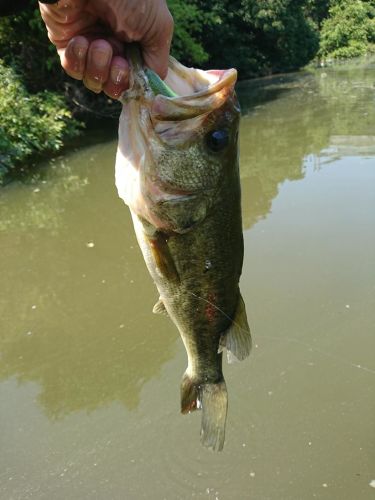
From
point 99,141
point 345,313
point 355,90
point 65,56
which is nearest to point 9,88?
point 99,141

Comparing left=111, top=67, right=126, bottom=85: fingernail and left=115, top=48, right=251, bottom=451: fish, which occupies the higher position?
left=111, top=67, right=126, bottom=85: fingernail

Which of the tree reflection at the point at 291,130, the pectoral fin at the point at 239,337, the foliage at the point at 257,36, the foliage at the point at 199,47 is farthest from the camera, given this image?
the foliage at the point at 257,36

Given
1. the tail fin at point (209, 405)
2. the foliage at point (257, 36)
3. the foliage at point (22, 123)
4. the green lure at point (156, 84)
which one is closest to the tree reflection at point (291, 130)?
the foliage at point (22, 123)

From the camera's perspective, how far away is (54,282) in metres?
5.42

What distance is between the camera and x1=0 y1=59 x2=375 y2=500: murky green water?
313 centimetres

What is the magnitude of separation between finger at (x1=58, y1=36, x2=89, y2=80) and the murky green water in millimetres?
2437

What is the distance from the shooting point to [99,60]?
62.8 inches

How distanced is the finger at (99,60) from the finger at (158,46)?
0.12m

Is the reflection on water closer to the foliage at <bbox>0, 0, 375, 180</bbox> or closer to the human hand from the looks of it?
the foliage at <bbox>0, 0, 375, 180</bbox>

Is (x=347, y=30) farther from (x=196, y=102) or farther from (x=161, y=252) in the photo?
(x=161, y=252)

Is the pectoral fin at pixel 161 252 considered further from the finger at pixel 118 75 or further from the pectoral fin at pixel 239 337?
the finger at pixel 118 75

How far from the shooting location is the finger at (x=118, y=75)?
1624mm

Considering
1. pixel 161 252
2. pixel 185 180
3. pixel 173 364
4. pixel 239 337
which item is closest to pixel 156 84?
pixel 185 180

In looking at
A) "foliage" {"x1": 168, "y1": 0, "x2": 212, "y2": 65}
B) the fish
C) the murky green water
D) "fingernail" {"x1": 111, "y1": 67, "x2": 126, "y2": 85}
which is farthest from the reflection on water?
"foliage" {"x1": 168, "y1": 0, "x2": 212, "y2": 65}
